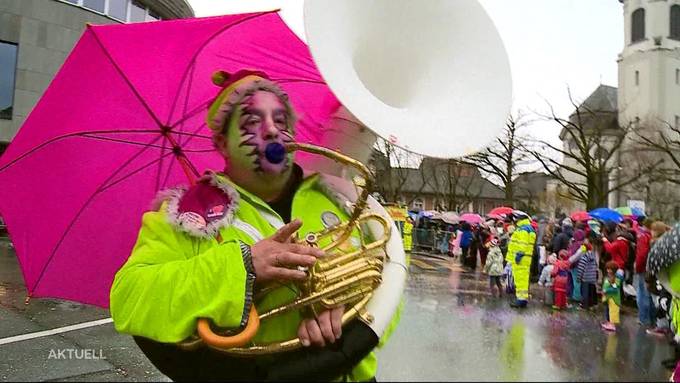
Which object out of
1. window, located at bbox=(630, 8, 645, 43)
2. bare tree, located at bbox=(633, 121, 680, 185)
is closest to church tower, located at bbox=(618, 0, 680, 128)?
window, located at bbox=(630, 8, 645, 43)

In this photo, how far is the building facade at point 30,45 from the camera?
19.8 m

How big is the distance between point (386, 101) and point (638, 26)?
5809 centimetres

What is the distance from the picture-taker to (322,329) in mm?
1390

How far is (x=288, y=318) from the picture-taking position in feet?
4.93

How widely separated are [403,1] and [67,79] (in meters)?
1.69

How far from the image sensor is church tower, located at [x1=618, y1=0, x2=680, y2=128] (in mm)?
48125

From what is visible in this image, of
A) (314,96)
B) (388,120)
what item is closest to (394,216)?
(388,120)

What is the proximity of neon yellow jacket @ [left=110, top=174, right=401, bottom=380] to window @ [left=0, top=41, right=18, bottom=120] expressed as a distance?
21.6 meters

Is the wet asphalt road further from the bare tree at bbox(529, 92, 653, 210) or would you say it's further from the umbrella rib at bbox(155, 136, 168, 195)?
the bare tree at bbox(529, 92, 653, 210)

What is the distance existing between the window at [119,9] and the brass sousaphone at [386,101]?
23.6 meters

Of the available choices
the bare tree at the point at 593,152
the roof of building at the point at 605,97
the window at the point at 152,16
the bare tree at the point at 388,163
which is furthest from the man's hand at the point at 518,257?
the roof of building at the point at 605,97

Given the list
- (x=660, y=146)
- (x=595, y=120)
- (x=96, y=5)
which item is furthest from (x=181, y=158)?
Result: (x=595, y=120)

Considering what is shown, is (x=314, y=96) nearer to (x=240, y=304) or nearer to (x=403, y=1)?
(x=403, y=1)

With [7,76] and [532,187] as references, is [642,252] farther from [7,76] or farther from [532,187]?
[532,187]
